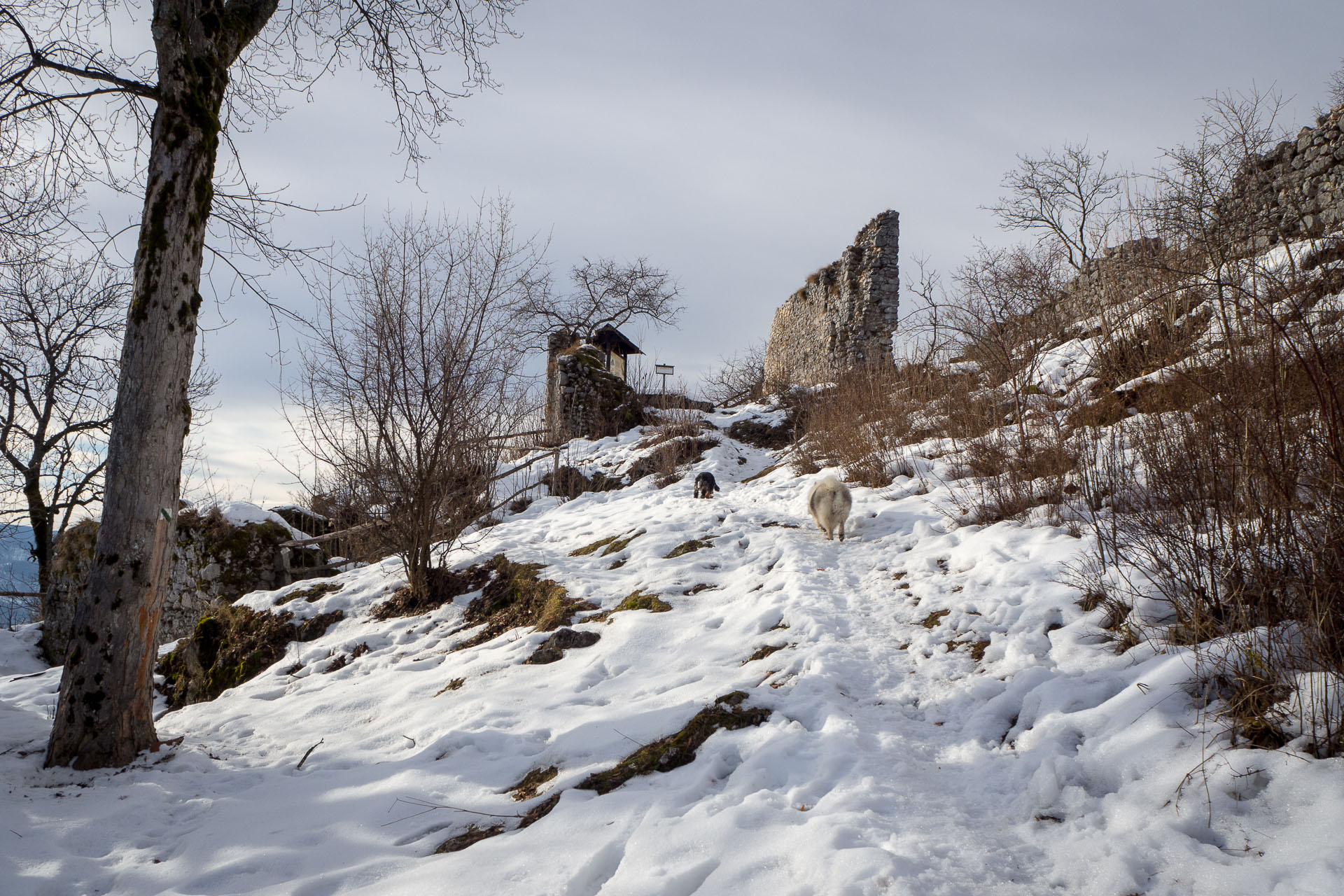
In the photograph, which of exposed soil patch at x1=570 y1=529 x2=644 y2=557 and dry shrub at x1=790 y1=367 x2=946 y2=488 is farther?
dry shrub at x1=790 y1=367 x2=946 y2=488

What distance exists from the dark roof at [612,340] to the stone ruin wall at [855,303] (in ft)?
21.3

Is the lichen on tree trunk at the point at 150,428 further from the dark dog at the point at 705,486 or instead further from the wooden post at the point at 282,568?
the dark dog at the point at 705,486

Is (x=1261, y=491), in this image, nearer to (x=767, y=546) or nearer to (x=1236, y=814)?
(x=1236, y=814)

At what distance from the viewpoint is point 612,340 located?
24641mm

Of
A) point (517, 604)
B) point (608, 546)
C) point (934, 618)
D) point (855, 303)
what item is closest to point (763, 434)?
point (608, 546)

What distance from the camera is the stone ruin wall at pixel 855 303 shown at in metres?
17.6

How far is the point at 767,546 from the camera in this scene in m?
5.45

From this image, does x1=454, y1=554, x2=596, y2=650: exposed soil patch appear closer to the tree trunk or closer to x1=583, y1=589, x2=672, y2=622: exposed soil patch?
x1=583, y1=589, x2=672, y2=622: exposed soil patch

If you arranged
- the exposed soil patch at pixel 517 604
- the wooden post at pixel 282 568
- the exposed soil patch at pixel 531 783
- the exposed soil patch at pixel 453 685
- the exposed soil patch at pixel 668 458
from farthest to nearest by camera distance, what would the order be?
the exposed soil patch at pixel 668 458, the wooden post at pixel 282 568, the exposed soil patch at pixel 517 604, the exposed soil patch at pixel 453 685, the exposed soil patch at pixel 531 783

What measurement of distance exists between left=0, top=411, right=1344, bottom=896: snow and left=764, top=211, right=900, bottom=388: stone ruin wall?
12776 millimetres

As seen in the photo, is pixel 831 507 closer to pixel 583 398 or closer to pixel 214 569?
pixel 214 569

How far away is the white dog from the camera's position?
550cm

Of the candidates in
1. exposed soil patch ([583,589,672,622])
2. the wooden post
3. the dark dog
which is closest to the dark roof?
the dark dog

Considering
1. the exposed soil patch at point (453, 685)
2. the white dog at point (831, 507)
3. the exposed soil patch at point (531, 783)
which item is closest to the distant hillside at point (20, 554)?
Answer: the exposed soil patch at point (453, 685)
